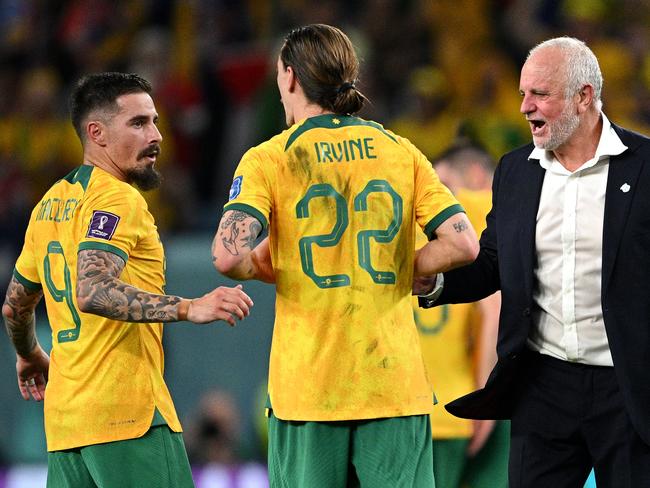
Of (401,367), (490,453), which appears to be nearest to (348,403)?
(401,367)

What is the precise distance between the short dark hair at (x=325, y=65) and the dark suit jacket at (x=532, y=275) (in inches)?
29.6

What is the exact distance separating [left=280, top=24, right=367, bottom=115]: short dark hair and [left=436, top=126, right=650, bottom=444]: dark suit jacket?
75 centimetres

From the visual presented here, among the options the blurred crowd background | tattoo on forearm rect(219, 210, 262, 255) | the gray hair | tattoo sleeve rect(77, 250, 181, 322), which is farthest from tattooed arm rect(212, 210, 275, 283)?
the blurred crowd background

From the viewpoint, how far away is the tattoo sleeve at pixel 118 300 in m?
3.90

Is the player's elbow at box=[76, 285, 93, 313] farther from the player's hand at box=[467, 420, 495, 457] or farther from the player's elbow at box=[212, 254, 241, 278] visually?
the player's hand at box=[467, 420, 495, 457]

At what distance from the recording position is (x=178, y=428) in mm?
4246

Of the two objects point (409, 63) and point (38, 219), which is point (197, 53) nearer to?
point (409, 63)

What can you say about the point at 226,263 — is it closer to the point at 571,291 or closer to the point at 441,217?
the point at 441,217

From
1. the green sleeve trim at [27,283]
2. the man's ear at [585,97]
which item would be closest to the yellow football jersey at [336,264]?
the man's ear at [585,97]

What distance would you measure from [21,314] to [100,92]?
0.90 metres

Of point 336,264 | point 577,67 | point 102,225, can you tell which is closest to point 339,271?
point 336,264

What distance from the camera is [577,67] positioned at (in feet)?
14.0

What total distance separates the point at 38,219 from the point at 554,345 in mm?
1852

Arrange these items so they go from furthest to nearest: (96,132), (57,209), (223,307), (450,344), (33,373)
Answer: (450,344) < (33,373) < (96,132) < (57,209) < (223,307)
